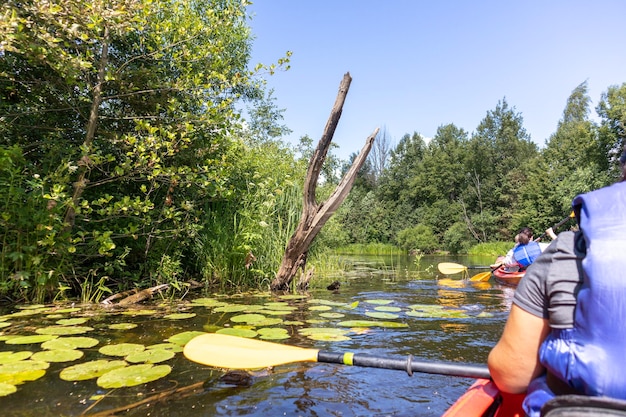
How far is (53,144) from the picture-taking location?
5.02 meters

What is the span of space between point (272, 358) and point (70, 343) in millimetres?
1958

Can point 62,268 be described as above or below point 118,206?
below

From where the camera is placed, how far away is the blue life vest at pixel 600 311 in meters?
1.03

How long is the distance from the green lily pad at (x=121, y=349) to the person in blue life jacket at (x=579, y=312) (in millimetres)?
2762

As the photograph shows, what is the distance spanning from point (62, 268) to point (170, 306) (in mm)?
1370

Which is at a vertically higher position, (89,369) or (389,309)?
(89,369)

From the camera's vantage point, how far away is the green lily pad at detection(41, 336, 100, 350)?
10.2 feet

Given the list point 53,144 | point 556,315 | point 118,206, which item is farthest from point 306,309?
point 556,315

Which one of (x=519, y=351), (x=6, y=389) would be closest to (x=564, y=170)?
(x=519, y=351)

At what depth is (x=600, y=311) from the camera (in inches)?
40.9

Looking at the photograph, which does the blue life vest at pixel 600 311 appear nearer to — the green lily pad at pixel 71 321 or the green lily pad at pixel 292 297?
the green lily pad at pixel 71 321

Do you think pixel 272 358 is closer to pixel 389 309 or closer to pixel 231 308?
pixel 231 308

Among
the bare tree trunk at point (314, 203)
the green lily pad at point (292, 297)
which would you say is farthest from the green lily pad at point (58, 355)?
the bare tree trunk at point (314, 203)

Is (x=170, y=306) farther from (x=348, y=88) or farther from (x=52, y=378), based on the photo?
(x=348, y=88)
